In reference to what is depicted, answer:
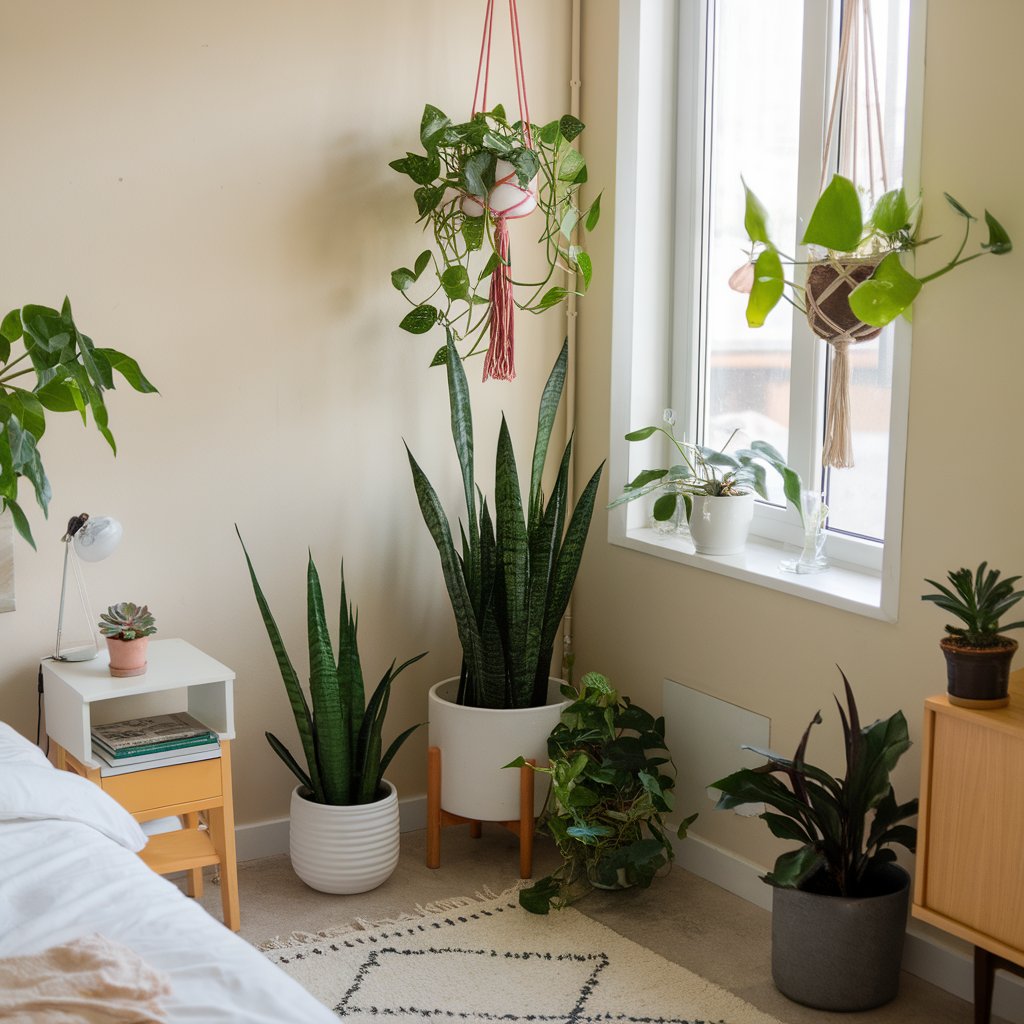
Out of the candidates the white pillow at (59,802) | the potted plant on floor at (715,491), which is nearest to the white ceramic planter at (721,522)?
the potted plant on floor at (715,491)

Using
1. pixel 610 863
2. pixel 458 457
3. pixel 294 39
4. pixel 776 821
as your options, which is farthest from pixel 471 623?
pixel 294 39

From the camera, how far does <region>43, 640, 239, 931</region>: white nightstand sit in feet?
8.75

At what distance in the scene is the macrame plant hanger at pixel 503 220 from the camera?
120 inches

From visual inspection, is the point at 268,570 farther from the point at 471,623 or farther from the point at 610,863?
the point at 610,863

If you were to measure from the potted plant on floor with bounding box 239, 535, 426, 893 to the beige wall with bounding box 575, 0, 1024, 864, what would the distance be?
2.62ft

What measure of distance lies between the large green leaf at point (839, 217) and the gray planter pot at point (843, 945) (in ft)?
4.12

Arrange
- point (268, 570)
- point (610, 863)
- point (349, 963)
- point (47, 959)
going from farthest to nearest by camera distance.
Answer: point (268, 570) < point (610, 863) < point (349, 963) < point (47, 959)

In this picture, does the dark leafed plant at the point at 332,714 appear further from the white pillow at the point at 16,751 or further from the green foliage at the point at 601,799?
the white pillow at the point at 16,751

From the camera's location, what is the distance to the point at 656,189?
333cm

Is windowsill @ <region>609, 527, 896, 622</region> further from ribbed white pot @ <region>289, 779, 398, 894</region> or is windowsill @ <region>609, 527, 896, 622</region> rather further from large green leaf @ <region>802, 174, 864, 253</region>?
ribbed white pot @ <region>289, 779, 398, 894</region>

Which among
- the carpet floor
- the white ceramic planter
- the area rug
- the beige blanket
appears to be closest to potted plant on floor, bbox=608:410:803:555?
the white ceramic planter

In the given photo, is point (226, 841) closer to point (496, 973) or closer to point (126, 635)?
point (126, 635)

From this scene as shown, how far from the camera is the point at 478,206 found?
3.06m

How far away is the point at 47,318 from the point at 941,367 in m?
1.67
